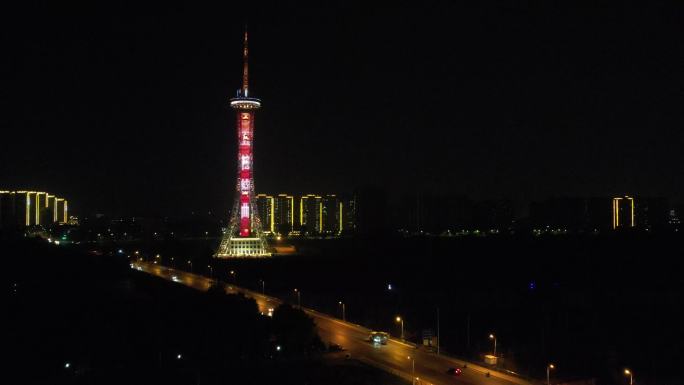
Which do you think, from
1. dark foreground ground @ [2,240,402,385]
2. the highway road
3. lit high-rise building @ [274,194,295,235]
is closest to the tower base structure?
dark foreground ground @ [2,240,402,385]

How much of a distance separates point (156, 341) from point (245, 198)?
2257cm

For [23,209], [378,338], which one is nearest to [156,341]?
[378,338]

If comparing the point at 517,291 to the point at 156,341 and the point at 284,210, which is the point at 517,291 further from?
the point at 284,210

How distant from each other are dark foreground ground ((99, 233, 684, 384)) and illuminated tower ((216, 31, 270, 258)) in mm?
1811

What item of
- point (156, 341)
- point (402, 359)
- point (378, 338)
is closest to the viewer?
point (402, 359)

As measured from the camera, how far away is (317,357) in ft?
34.7

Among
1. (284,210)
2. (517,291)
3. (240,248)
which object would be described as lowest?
(517,291)

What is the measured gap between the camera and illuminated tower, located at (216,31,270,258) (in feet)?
110

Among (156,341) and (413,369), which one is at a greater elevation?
(413,369)

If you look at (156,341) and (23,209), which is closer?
(156,341)

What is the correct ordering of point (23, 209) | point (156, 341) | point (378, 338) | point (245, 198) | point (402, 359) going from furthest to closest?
1. point (23, 209)
2. point (245, 198)
3. point (156, 341)
4. point (378, 338)
5. point (402, 359)

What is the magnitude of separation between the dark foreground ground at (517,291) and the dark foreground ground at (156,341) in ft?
10.6

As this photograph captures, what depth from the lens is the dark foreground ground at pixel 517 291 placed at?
15.2 m

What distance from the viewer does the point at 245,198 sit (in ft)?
113
